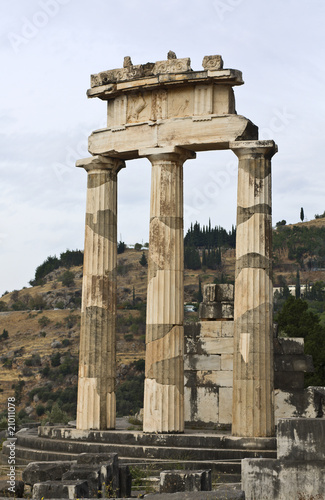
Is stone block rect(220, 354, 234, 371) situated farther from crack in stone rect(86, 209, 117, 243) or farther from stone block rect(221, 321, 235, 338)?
crack in stone rect(86, 209, 117, 243)

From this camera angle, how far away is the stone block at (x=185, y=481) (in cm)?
1534

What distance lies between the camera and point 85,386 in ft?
81.7

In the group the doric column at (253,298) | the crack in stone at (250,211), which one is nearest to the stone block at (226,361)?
the doric column at (253,298)

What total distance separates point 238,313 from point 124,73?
795 centimetres

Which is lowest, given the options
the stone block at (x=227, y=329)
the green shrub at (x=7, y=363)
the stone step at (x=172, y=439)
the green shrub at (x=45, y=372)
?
the stone step at (x=172, y=439)

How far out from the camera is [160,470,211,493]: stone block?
1534 centimetres

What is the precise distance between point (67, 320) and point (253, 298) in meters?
100

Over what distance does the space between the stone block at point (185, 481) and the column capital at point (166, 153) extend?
1083cm

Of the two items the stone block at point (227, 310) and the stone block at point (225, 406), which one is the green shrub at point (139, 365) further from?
the stone block at point (225, 406)

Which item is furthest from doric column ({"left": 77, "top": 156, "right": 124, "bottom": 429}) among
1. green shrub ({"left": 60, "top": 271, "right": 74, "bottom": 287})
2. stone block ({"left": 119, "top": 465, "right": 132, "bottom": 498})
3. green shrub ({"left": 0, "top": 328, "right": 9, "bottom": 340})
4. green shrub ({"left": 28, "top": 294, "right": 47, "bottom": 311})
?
green shrub ({"left": 60, "top": 271, "right": 74, "bottom": 287})

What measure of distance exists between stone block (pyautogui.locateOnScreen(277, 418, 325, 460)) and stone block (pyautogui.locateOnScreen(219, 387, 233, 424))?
1209 centimetres

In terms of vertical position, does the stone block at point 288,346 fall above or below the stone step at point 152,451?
above

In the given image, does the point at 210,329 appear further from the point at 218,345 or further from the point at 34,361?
the point at 34,361

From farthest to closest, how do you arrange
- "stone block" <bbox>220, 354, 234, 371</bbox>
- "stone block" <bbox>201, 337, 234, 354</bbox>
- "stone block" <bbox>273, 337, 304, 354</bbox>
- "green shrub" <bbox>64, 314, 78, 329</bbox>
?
1. "green shrub" <bbox>64, 314, 78, 329</bbox>
2. "stone block" <bbox>273, 337, 304, 354</bbox>
3. "stone block" <bbox>201, 337, 234, 354</bbox>
4. "stone block" <bbox>220, 354, 234, 371</bbox>
